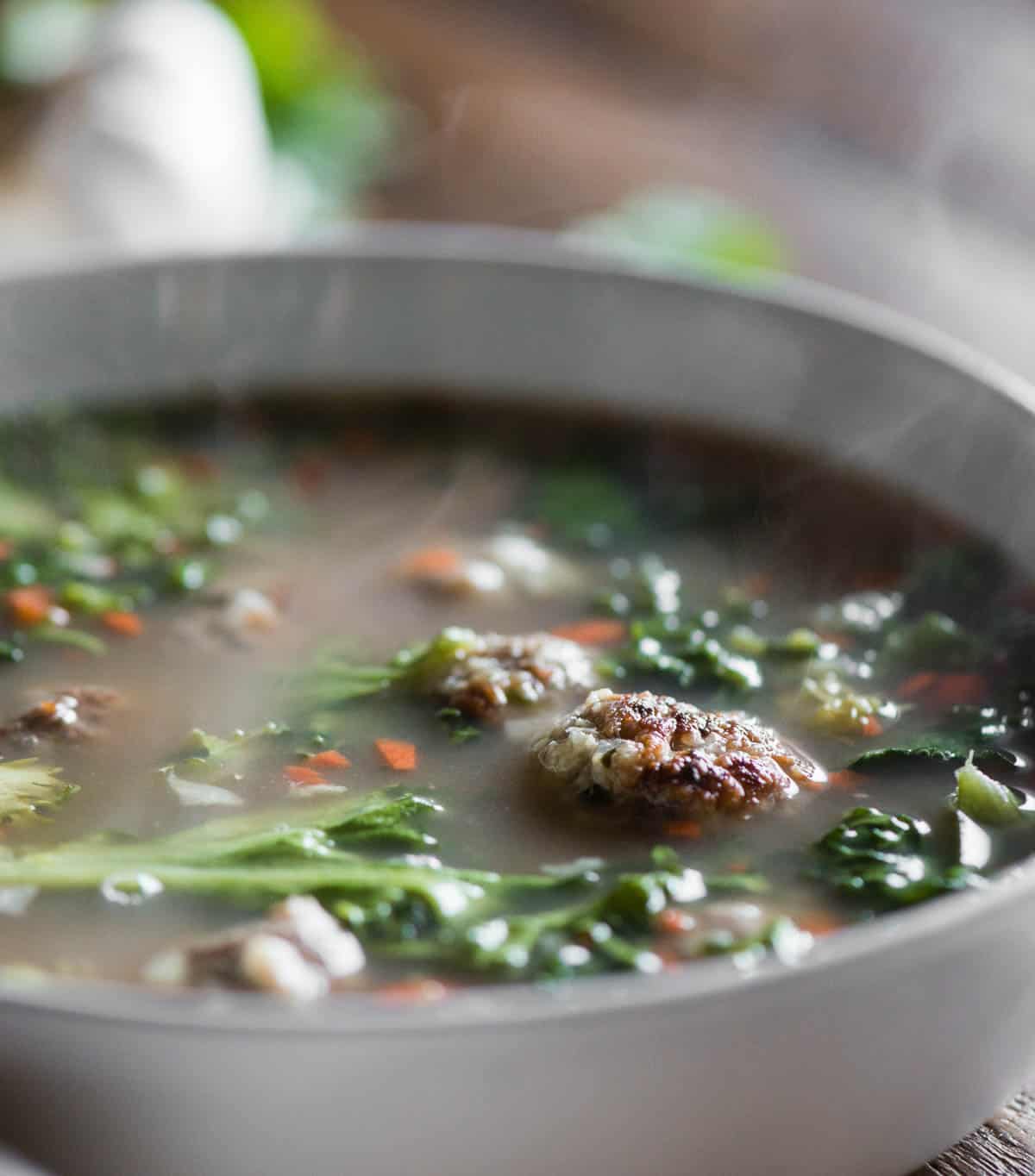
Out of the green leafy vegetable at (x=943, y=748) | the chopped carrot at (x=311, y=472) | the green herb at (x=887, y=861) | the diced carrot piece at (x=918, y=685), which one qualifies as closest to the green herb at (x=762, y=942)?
the green herb at (x=887, y=861)

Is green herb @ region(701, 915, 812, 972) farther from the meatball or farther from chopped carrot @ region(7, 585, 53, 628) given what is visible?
chopped carrot @ region(7, 585, 53, 628)

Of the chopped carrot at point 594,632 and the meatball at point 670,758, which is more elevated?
the chopped carrot at point 594,632

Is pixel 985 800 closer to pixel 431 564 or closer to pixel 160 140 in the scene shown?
pixel 431 564

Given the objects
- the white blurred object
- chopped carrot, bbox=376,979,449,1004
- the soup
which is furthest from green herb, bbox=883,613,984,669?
the white blurred object

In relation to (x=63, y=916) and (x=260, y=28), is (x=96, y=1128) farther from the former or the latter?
(x=260, y=28)

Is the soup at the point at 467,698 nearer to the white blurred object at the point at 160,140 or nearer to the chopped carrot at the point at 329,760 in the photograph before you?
the chopped carrot at the point at 329,760

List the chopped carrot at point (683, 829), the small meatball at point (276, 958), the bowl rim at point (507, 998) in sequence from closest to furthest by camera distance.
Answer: the bowl rim at point (507, 998) < the small meatball at point (276, 958) < the chopped carrot at point (683, 829)
